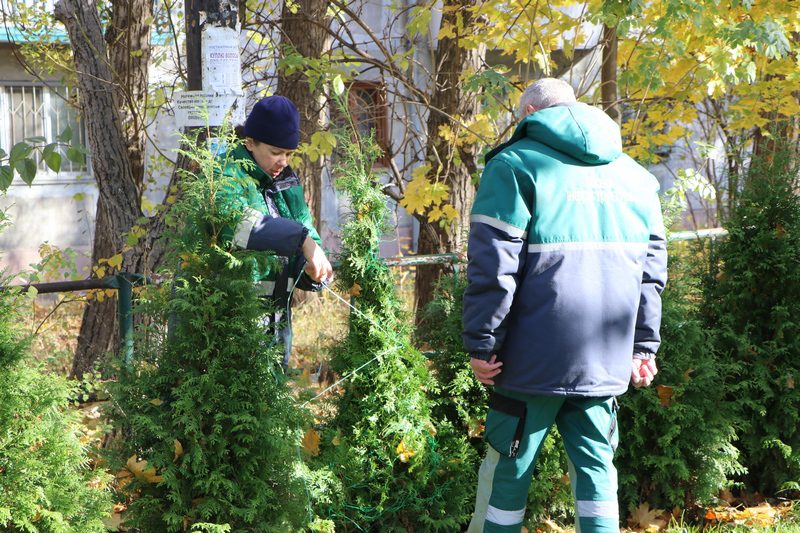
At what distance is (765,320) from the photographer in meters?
4.70

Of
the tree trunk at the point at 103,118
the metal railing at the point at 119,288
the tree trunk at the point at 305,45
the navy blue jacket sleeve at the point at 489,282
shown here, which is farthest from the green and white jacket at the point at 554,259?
the tree trunk at the point at 305,45

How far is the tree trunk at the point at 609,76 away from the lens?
6.01 metres

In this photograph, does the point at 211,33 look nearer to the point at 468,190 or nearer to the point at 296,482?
the point at 296,482

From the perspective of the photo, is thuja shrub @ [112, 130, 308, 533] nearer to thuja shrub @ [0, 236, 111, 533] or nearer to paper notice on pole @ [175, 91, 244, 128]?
thuja shrub @ [0, 236, 111, 533]

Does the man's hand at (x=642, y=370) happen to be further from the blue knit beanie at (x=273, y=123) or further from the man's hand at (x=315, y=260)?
the blue knit beanie at (x=273, y=123)

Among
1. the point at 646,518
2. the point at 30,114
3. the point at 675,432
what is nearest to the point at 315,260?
the point at 675,432

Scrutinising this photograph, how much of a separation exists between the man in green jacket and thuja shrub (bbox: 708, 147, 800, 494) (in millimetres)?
1636

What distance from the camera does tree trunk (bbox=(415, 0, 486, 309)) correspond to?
20.2 feet

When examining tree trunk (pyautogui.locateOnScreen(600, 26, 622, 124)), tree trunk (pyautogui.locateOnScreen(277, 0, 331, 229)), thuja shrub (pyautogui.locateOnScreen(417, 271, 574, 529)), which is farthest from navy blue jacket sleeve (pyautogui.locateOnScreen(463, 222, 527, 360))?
tree trunk (pyautogui.locateOnScreen(277, 0, 331, 229))

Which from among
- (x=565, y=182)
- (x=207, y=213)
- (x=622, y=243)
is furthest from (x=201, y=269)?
(x=622, y=243)

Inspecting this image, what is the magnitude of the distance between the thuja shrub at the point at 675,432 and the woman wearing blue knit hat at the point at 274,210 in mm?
1806

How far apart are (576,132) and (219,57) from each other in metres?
1.54

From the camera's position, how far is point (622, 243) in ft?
10.3

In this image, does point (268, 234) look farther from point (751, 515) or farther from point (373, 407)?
point (751, 515)
